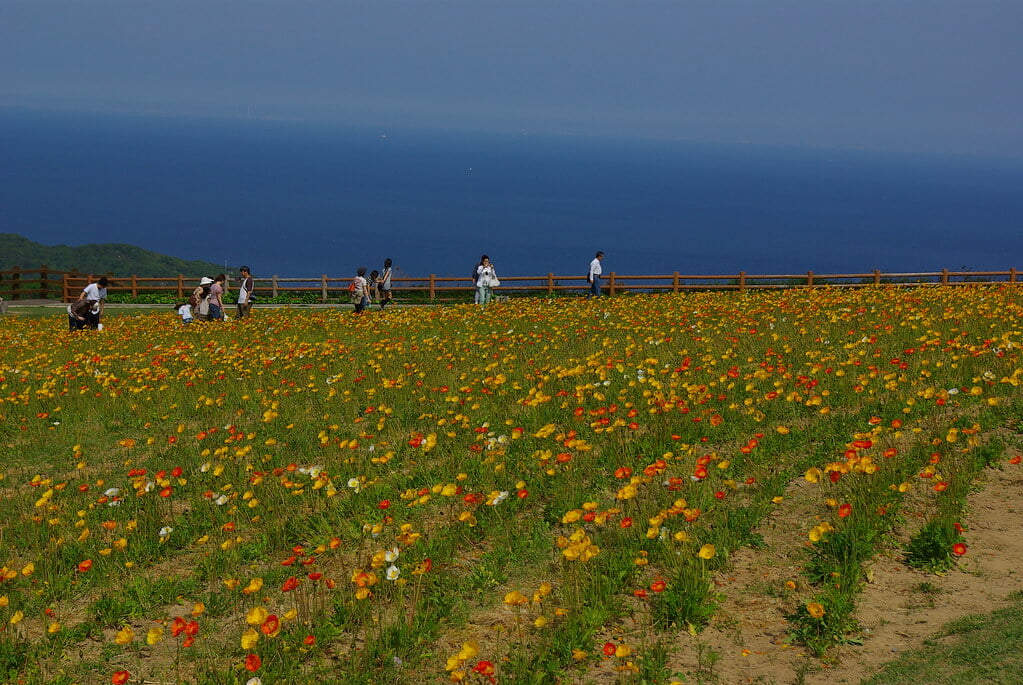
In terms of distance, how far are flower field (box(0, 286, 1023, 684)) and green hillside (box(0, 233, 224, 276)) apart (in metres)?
167

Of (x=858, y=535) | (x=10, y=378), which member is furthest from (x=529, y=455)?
(x=10, y=378)

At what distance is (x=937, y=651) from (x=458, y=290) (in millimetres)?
34046

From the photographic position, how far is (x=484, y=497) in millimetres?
7086

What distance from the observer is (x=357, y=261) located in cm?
19238

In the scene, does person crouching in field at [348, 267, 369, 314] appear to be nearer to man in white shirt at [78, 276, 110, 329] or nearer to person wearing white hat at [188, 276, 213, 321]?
person wearing white hat at [188, 276, 213, 321]

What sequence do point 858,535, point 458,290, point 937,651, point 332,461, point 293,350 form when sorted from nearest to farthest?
point 937,651, point 858,535, point 332,461, point 293,350, point 458,290

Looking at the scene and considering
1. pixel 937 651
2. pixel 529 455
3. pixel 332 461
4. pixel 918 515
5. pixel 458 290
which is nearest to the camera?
pixel 937 651

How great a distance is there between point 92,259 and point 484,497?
194 meters

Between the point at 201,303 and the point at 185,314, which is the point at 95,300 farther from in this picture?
the point at 201,303

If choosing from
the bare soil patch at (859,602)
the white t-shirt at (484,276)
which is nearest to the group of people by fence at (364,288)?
the white t-shirt at (484,276)

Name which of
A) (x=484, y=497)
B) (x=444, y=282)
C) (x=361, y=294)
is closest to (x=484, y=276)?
(x=361, y=294)

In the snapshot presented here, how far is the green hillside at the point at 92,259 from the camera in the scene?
6875 inches

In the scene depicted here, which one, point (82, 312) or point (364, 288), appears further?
point (364, 288)

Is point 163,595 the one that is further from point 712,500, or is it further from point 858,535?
point 858,535
